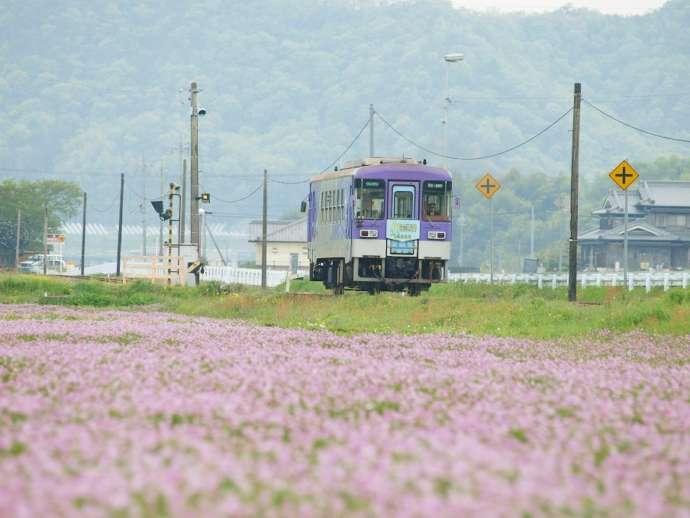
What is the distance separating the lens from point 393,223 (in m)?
35.1

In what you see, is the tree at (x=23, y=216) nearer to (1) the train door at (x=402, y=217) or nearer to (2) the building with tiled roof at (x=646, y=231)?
(2) the building with tiled roof at (x=646, y=231)

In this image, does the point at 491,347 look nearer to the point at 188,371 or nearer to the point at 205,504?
the point at 188,371

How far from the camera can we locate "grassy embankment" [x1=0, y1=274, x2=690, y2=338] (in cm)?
2222

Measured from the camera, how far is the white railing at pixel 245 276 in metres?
60.8

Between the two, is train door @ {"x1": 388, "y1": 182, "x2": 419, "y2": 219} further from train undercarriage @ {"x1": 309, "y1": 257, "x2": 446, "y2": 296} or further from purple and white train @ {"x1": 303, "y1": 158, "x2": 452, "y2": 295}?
train undercarriage @ {"x1": 309, "y1": 257, "x2": 446, "y2": 296}

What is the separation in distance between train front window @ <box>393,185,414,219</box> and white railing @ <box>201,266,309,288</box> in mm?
22988

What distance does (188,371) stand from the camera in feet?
38.7

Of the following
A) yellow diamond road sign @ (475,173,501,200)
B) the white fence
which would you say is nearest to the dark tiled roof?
the white fence

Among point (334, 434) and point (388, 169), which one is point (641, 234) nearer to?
point (388, 169)

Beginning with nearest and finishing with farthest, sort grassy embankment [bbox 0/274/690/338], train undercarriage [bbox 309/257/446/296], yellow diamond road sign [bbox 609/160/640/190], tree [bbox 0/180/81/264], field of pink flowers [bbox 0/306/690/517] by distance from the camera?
field of pink flowers [bbox 0/306/690/517]
grassy embankment [bbox 0/274/690/338]
yellow diamond road sign [bbox 609/160/640/190]
train undercarriage [bbox 309/257/446/296]
tree [bbox 0/180/81/264]

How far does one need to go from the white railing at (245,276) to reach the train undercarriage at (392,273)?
21.0m

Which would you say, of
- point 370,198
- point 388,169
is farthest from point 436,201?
point 370,198

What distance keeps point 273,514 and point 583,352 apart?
37.9ft

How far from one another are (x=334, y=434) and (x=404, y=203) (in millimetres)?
27329
